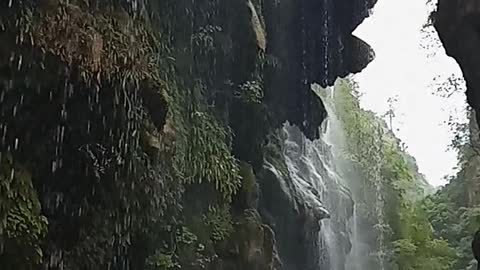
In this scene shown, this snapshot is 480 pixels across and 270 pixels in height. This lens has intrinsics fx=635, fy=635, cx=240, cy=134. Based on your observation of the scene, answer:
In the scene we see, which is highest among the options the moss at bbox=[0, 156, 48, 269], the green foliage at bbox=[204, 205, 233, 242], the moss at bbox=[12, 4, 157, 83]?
the moss at bbox=[12, 4, 157, 83]

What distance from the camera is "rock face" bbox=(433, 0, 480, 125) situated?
12.1m

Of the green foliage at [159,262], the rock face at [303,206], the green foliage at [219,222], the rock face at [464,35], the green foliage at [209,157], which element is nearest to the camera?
the green foliage at [159,262]

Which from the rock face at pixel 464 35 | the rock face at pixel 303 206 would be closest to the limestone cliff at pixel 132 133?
the rock face at pixel 303 206

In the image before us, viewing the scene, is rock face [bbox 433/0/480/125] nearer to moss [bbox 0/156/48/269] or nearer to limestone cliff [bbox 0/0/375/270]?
limestone cliff [bbox 0/0/375/270]

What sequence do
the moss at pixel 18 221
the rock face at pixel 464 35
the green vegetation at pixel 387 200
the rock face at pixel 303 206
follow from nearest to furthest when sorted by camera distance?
the moss at pixel 18 221 → the rock face at pixel 464 35 → the rock face at pixel 303 206 → the green vegetation at pixel 387 200

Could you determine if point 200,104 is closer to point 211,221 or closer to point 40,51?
point 211,221

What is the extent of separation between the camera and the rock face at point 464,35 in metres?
12.1

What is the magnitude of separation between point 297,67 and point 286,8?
144 cm

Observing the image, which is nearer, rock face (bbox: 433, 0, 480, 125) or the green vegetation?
rock face (bbox: 433, 0, 480, 125)

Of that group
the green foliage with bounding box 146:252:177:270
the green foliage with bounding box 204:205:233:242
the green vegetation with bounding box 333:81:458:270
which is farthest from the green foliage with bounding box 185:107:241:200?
the green vegetation with bounding box 333:81:458:270

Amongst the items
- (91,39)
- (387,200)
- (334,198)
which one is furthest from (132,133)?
(387,200)

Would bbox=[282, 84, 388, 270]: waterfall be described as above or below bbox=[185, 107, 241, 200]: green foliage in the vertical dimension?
above

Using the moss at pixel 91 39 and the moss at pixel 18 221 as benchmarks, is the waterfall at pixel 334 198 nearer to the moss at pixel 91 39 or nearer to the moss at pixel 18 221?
the moss at pixel 91 39

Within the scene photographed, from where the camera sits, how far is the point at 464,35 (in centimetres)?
1236
